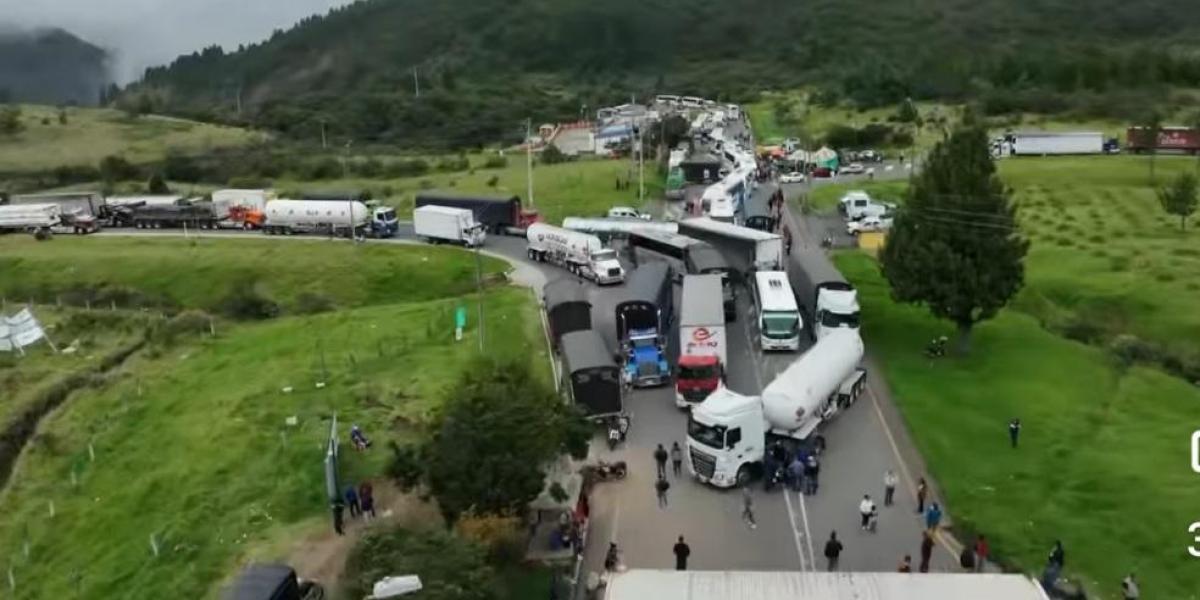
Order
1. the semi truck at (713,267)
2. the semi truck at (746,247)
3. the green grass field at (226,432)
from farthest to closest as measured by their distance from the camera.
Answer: the semi truck at (746,247) → the semi truck at (713,267) → the green grass field at (226,432)

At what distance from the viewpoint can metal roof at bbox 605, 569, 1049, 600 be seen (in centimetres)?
1964

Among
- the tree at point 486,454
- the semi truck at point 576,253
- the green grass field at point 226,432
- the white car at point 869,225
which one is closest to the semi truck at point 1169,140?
the white car at point 869,225

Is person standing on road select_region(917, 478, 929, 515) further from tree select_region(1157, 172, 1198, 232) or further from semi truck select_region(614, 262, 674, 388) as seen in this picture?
tree select_region(1157, 172, 1198, 232)

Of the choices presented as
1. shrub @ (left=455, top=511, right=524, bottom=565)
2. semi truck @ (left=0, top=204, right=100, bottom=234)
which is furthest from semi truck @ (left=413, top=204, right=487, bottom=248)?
shrub @ (left=455, top=511, right=524, bottom=565)

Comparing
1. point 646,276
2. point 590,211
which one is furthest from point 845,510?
point 590,211

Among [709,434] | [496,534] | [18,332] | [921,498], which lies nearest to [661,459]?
[709,434]

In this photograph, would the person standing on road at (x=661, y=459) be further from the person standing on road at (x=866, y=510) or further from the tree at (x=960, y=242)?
the tree at (x=960, y=242)

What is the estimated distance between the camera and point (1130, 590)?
24.0m

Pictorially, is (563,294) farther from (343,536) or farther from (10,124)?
(10,124)

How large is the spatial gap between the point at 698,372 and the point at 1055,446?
11376mm

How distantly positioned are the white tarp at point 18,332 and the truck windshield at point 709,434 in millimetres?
37337

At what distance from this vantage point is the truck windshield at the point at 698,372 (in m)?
36.0

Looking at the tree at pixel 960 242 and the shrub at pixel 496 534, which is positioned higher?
the tree at pixel 960 242

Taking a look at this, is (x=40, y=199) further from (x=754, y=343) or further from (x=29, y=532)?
(x=754, y=343)
